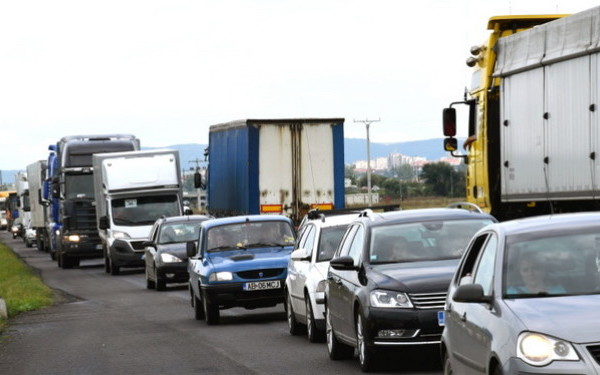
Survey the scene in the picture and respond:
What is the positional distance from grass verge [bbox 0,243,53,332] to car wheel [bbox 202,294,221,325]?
3.31 m

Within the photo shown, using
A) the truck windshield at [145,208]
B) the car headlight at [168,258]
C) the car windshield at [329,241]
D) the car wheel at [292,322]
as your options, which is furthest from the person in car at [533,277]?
the truck windshield at [145,208]

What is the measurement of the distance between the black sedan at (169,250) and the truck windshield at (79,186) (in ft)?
42.5

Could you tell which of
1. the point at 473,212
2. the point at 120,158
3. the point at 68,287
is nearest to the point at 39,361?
the point at 473,212

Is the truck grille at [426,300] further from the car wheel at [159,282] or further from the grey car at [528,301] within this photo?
the car wheel at [159,282]

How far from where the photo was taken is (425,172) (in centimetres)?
12038

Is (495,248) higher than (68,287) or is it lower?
higher

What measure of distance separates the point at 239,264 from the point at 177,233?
1252 cm

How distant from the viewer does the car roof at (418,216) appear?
1530 centimetres

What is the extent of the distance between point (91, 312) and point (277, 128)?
11681 mm

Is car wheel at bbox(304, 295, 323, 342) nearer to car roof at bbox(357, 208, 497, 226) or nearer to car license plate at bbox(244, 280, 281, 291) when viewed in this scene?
car roof at bbox(357, 208, 497, 226)

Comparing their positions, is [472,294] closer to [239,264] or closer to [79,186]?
[239,264]

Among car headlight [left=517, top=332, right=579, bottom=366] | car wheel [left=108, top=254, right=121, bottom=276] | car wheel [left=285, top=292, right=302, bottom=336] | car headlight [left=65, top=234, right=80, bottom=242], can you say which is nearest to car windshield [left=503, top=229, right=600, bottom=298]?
car headlight [left=517, top=332, right=579, bottom=366]

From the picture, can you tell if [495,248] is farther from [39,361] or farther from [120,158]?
[120,158]

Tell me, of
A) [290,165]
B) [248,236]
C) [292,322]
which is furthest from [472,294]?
[290,165]
